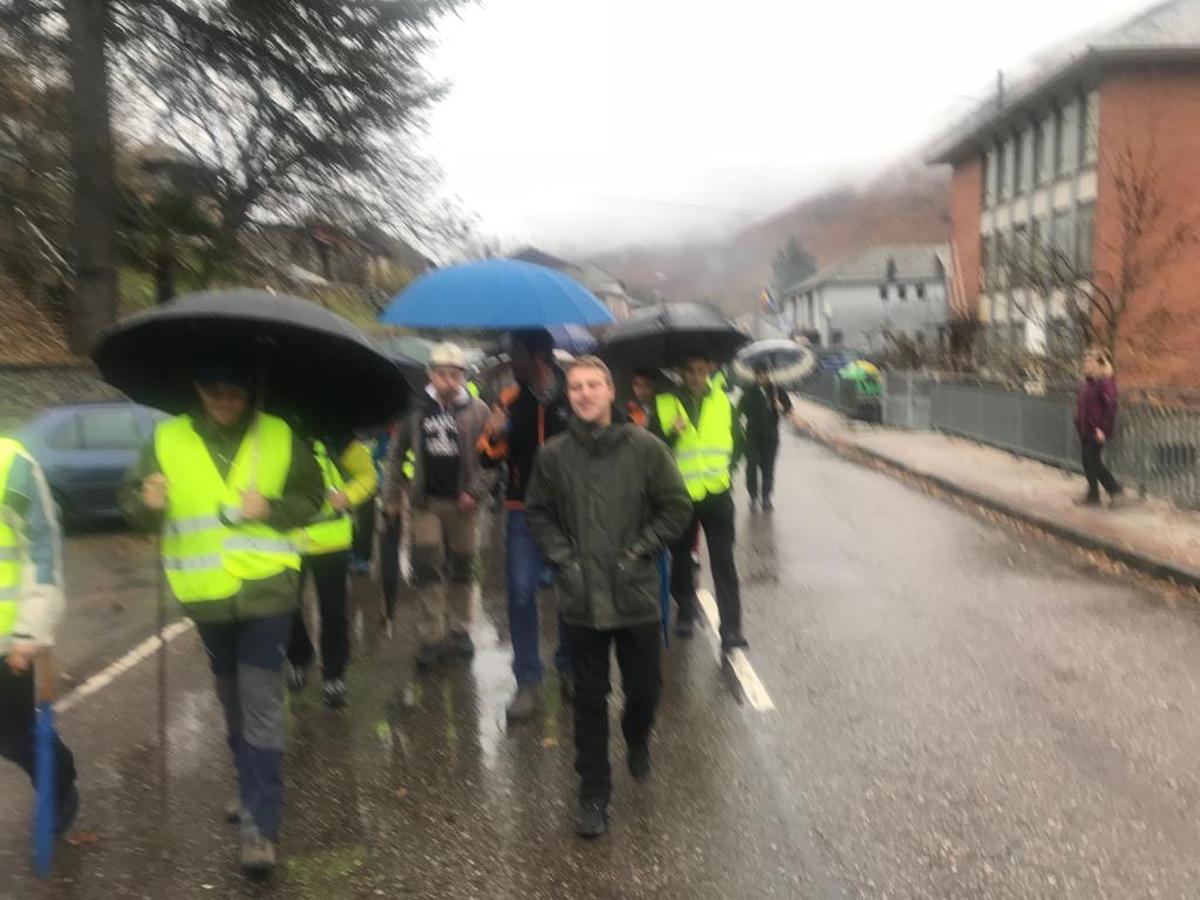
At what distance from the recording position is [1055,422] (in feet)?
56.1

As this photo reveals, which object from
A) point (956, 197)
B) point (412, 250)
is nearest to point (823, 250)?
point (956, 197)

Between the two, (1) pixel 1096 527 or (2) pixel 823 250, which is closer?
(1) pixel 1096 527

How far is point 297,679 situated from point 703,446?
264 cm

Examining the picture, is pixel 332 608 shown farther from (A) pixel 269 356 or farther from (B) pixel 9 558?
(B) pixel 9 558

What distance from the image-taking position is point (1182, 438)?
41.9ft

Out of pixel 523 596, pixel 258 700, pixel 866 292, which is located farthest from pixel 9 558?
pixel 866 292

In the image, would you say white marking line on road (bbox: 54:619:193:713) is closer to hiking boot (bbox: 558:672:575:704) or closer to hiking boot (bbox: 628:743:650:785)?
hiking boot (bbox: 558:672:575:704)

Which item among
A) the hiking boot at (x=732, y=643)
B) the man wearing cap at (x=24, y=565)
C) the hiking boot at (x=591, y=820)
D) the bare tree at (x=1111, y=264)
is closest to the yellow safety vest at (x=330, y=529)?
the man wearing cap at (x=24, y=565)

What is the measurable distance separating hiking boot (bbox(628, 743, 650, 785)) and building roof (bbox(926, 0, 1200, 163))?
32.5 metres

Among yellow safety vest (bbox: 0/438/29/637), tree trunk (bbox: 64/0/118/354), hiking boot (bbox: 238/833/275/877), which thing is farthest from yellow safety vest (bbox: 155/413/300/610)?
tree trunk (bbox: 64/0/118/354)

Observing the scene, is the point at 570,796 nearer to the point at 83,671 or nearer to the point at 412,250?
the point at 83,671

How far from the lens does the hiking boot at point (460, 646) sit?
7.08 metres

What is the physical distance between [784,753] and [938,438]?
19.9 m

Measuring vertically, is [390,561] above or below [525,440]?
below
